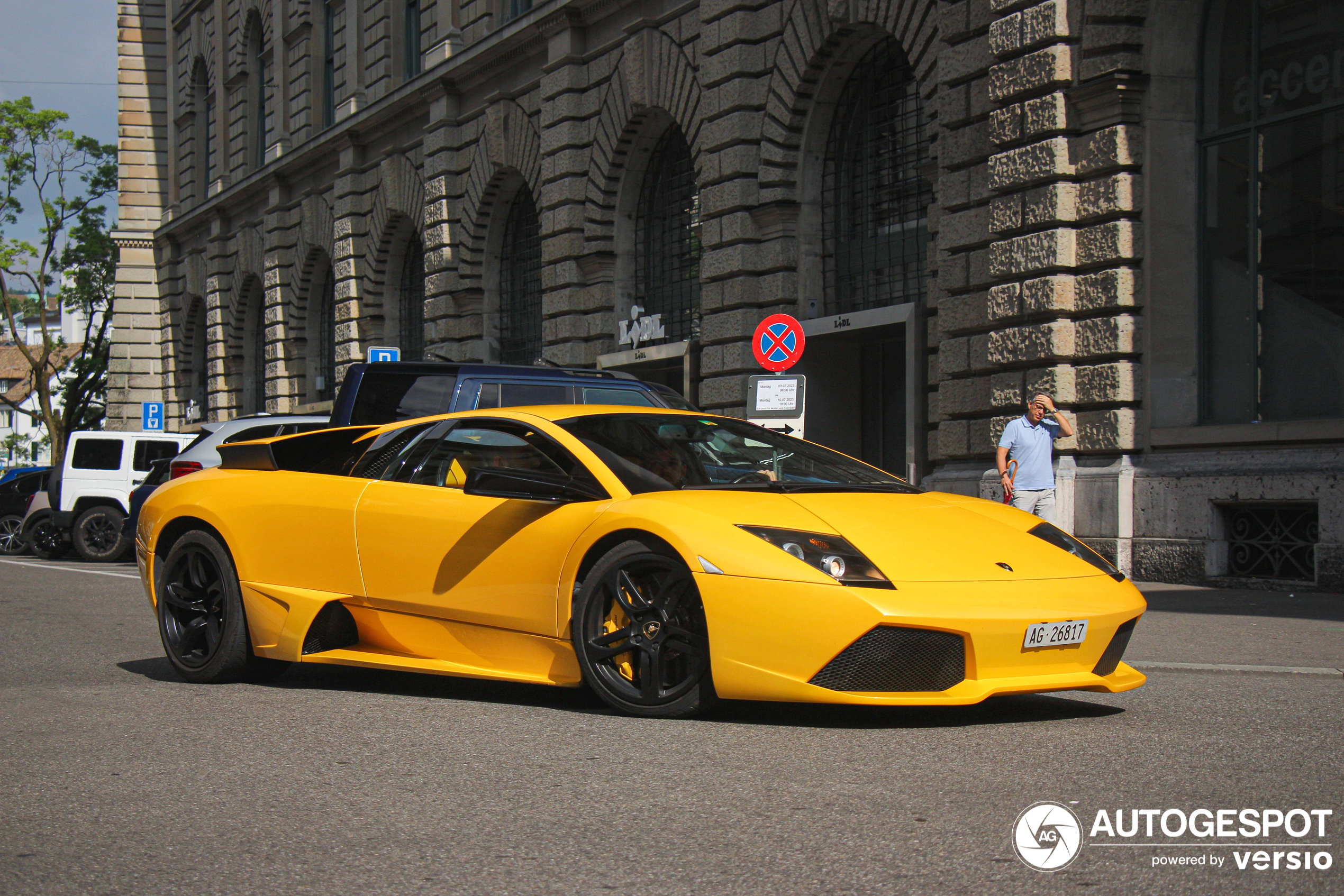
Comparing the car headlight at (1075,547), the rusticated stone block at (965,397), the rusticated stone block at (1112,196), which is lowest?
the car headlight at (1075,547)

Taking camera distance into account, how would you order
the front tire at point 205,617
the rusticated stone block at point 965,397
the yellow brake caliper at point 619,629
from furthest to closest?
the rusticated stone block at point 965,397 → the front tire at point 205,617 → the yellow brake caliper at point 619,629

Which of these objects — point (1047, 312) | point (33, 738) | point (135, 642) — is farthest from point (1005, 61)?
point (33, 738)

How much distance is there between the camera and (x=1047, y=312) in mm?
13836

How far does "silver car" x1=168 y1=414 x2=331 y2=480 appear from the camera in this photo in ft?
47.0

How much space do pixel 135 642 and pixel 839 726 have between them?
5.36m

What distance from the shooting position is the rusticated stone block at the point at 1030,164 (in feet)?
45.5

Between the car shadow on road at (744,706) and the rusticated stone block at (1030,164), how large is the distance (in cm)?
899

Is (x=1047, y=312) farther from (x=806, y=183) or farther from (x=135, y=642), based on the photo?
(x=135, y=642)

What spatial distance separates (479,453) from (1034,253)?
9.11m

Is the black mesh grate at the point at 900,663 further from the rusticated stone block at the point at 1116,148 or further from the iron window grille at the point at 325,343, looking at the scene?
the iron window grille at the point at 325,343

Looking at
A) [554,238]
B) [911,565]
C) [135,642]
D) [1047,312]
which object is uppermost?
[554,238]

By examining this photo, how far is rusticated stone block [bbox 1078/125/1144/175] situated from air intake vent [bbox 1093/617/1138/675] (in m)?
9.24

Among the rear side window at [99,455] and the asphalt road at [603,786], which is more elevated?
the rear side window at [99,455]

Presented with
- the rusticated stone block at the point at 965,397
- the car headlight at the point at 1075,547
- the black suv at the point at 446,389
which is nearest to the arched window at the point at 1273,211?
the rusticated stone block at the point at 965,397
